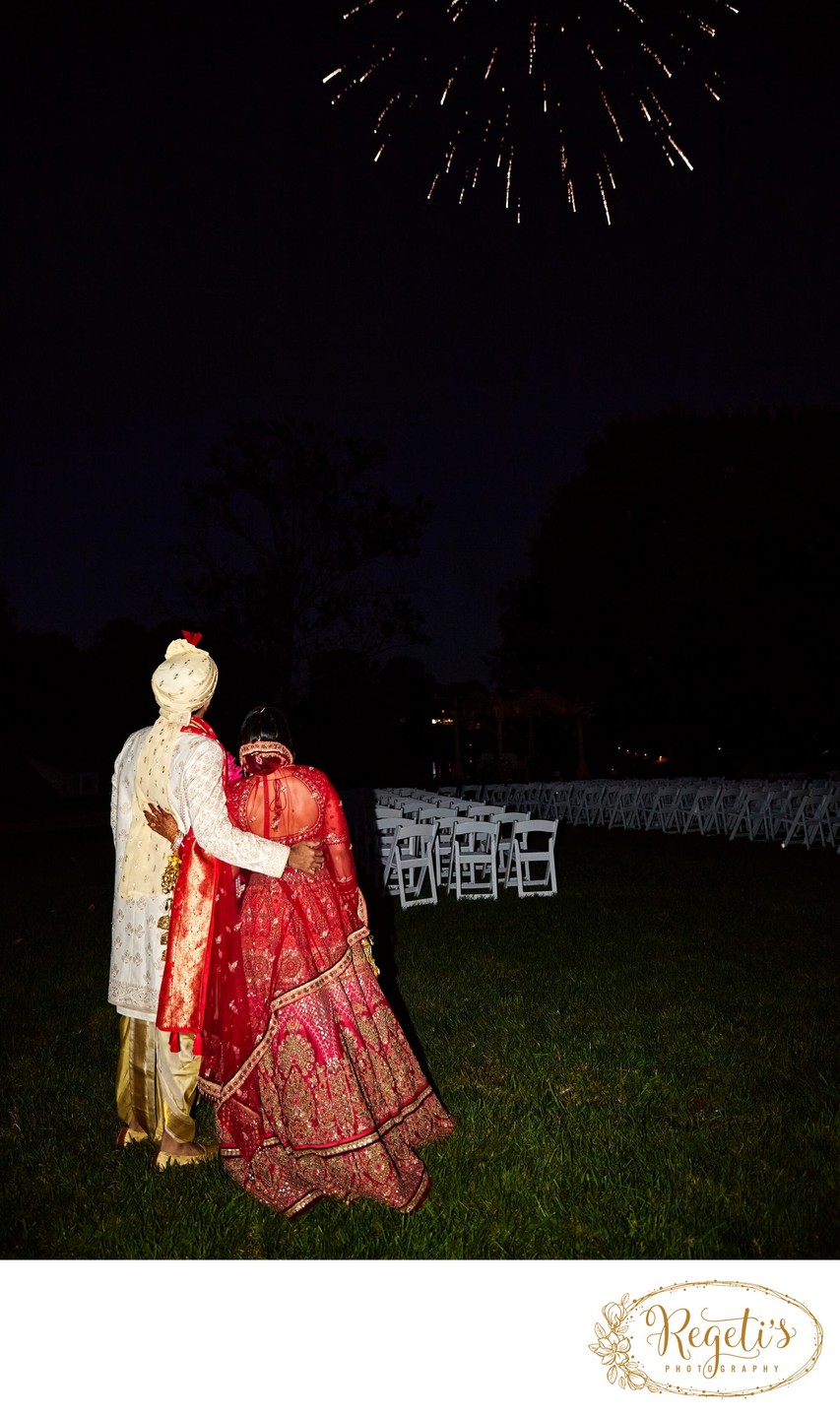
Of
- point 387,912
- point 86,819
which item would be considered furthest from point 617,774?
point 387,912

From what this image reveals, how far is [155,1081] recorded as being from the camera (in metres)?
3.65

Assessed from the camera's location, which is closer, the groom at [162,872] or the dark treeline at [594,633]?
the groom at [162,872]

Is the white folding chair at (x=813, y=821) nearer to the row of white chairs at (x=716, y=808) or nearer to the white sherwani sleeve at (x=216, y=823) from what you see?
the row of white chairs at (x=716, y=808)

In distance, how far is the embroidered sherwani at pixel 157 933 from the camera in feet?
10.8

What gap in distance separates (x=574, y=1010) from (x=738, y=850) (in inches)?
354

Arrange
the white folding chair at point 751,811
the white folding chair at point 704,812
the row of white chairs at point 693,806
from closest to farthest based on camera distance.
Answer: the row of white chairs at point 693,806 < the white folding chair at point 751,811 < the white folding chair at point 704,812

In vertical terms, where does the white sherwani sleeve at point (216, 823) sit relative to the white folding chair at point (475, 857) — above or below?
above

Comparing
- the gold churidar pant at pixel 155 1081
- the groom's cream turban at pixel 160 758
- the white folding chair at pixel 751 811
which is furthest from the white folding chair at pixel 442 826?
the groom's cream turban at pixel 160 758

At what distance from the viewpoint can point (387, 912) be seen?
9.52 m

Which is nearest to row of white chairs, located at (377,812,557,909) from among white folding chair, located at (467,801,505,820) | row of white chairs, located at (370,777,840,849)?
white folding chair, located at (467,801,505,820)

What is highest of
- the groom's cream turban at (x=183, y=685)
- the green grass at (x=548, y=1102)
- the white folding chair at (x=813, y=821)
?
the groom's cream turban at (x=183, y=685)
